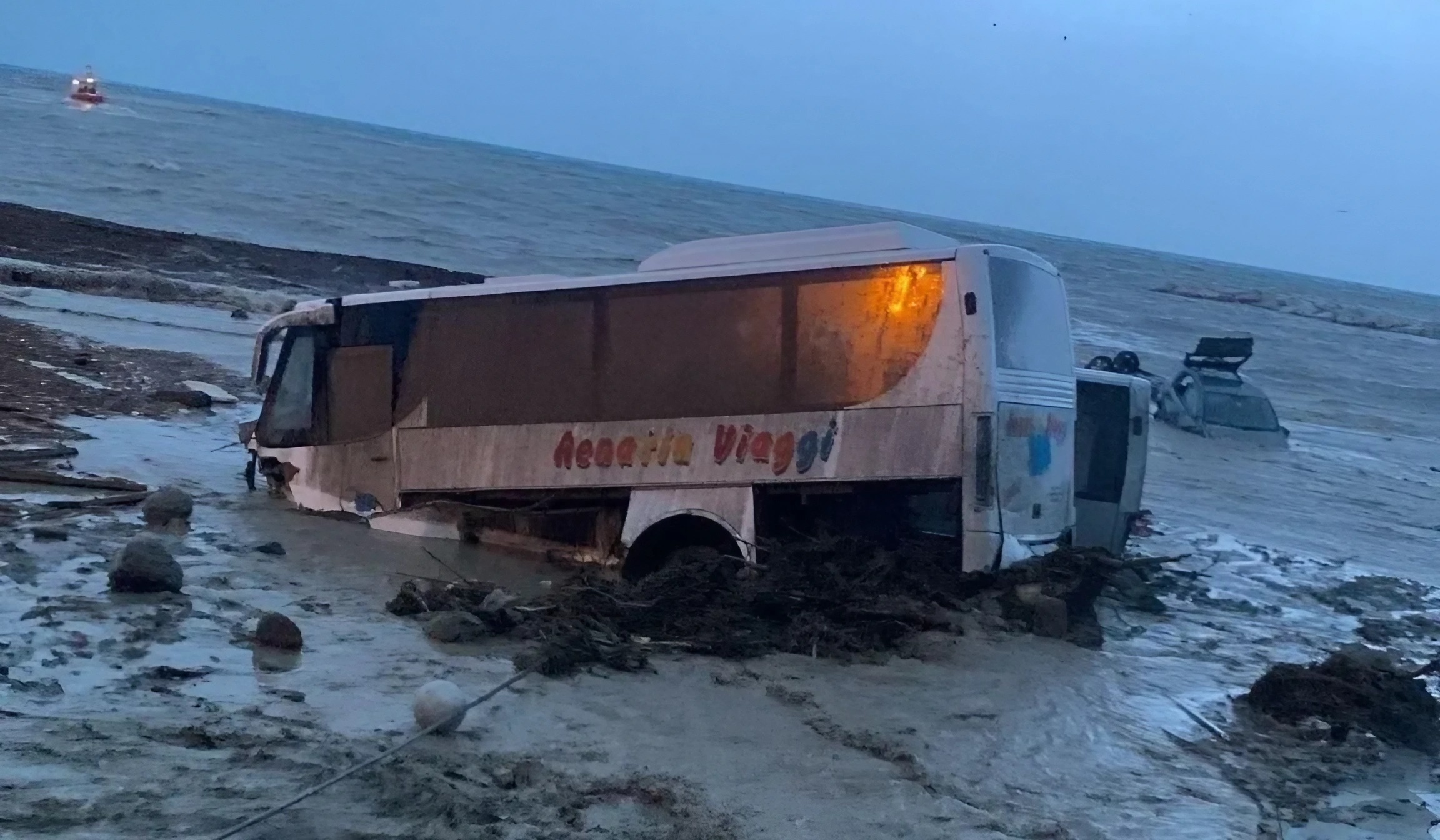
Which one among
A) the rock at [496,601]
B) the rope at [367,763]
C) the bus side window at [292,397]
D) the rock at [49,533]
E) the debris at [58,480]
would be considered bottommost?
the rope at [367,763]

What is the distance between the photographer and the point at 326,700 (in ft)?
22.2

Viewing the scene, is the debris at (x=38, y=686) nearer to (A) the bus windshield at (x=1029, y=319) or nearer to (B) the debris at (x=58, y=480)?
(B) the debris at (x=58, y=480)

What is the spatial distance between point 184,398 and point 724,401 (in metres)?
9.03

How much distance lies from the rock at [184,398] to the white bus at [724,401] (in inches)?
212

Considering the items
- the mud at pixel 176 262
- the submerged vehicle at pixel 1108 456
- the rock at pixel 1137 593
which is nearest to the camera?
the submerged vehicle at pixel 1108 456

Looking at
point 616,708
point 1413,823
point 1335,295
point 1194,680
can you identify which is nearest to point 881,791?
point 616,708

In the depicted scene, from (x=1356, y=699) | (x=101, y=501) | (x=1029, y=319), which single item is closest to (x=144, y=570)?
(x=101, y=501)

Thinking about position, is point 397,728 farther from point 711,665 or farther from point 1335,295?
point 1335,295

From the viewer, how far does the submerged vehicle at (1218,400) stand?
23484 millimetres

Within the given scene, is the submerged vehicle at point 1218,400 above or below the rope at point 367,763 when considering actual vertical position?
above

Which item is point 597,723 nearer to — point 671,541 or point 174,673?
point 174,673

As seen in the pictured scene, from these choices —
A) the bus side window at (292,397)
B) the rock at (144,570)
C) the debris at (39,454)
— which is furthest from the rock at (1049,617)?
the debris at (39,454)

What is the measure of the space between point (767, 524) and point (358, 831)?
15.3 ft

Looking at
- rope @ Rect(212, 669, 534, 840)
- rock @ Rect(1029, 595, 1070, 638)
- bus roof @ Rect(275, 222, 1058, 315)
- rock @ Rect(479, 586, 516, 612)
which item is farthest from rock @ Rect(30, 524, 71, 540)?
rock @ Rect(1029, 595, 1070, 638)
